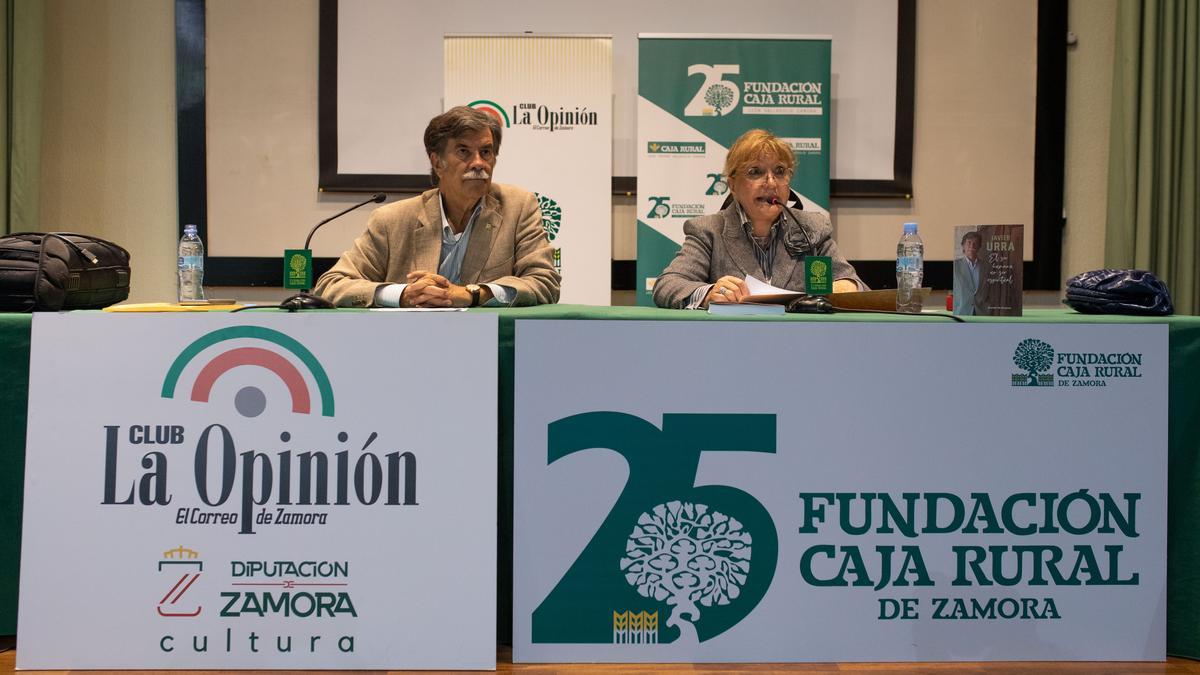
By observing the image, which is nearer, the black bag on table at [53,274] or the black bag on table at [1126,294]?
the black bag on table at [53,274]

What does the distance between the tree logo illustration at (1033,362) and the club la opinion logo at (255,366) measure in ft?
4.33

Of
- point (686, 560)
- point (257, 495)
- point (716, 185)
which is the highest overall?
point (716, 185)

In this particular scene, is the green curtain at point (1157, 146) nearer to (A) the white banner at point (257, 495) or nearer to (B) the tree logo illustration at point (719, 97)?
(B) the tree logo illustration at point (719, 97)

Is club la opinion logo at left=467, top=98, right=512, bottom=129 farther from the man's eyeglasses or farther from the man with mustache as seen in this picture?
the man's eyeglasses

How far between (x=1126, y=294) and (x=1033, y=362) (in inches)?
13.2

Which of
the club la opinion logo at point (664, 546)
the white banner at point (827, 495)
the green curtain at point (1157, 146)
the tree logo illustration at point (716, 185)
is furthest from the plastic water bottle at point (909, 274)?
the green curtain at point (1157, 146)

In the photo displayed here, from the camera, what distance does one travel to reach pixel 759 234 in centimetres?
288

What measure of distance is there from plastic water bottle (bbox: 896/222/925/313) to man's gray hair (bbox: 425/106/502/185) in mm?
1120

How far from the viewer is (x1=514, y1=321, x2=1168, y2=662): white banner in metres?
1.86

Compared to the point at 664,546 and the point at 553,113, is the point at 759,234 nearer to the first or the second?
the point at 664,546

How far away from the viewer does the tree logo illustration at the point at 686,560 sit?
6.11 feet

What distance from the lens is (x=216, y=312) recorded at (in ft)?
6.13

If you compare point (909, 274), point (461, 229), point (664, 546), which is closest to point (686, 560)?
point (664, 546)

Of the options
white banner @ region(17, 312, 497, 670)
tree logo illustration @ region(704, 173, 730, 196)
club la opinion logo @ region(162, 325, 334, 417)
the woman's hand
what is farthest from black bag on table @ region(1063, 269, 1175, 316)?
tree logo illustration @ region(704, 173, 730, 196)
